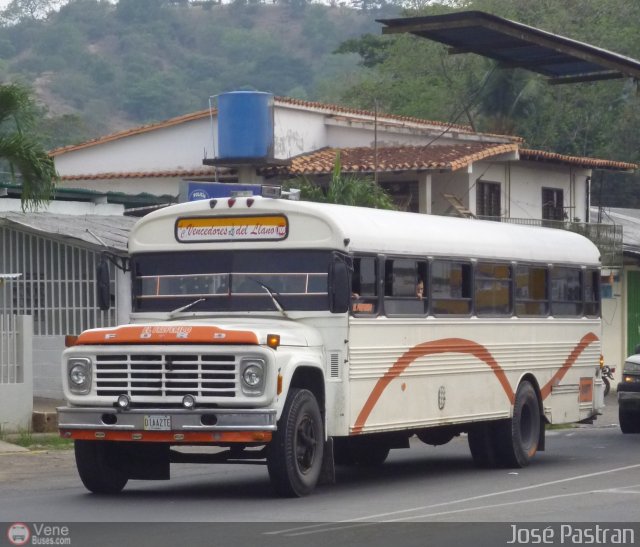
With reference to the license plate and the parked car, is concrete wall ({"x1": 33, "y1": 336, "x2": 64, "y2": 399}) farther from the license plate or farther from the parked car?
the license plate

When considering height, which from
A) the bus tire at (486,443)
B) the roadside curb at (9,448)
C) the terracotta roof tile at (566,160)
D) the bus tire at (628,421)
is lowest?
the bus tire at (628,421)

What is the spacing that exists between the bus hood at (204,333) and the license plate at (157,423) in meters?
0.67

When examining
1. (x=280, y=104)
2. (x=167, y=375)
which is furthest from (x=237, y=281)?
(x=280, y=104)

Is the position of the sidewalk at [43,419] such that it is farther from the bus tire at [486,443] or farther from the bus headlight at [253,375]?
the bus headlight at [253,375]

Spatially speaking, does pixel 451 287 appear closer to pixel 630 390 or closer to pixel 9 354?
pixel 630 390

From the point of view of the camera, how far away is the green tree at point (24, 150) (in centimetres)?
1864

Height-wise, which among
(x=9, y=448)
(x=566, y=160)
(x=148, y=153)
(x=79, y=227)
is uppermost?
(x=148, y=153)

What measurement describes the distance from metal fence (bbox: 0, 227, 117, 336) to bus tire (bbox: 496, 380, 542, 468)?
780 centimetres

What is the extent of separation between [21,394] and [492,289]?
705cm

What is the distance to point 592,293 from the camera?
61.9 ft

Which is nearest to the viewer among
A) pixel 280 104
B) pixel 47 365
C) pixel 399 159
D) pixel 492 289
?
pixel 492 289

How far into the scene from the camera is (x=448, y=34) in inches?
842

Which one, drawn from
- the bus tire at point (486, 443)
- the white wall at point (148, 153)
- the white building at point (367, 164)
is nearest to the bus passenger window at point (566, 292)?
the bus tire at point (486, 443)

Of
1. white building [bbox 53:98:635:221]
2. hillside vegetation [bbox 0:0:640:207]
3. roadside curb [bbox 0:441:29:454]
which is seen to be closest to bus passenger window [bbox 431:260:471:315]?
roadside curb [bbox 0:441:29:454]
